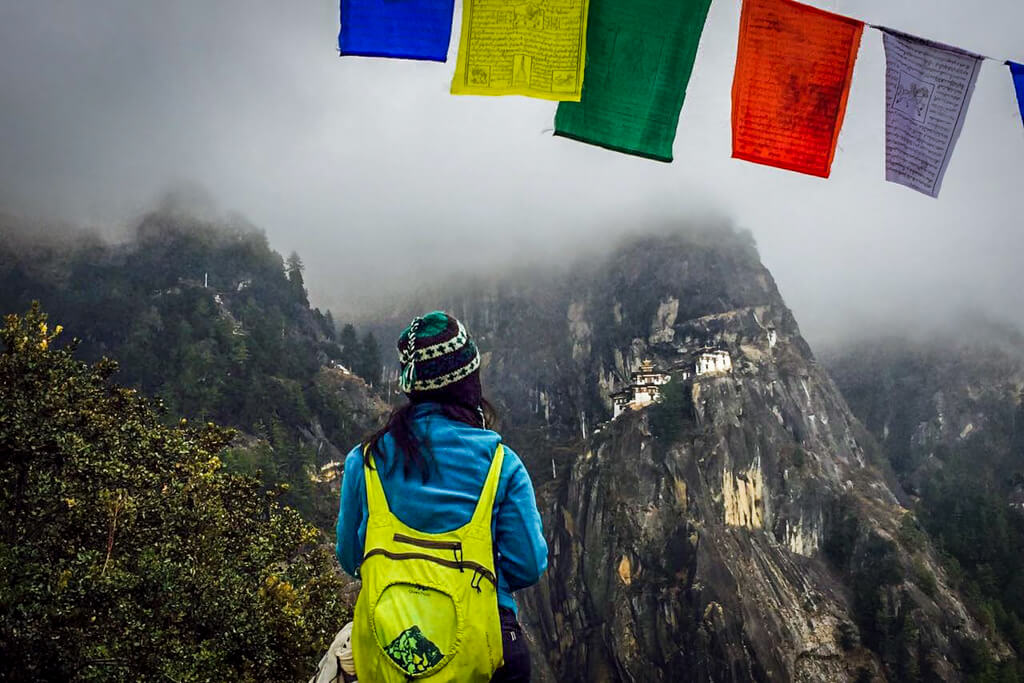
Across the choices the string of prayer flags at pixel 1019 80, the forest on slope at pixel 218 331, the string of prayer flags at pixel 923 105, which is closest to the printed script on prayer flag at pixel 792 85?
the string of prayer flags at pixel 923 105

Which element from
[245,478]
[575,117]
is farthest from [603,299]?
[575,117]

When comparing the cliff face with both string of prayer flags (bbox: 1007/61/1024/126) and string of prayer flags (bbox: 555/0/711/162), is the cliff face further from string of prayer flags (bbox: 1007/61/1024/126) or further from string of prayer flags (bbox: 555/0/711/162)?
string of prayer flags (bbox: 555/0/711/162)

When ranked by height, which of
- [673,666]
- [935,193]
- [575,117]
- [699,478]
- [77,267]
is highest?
[575,117]

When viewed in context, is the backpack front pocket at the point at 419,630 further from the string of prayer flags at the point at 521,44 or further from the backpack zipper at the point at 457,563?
the string of prayer flags at the point at 521,44

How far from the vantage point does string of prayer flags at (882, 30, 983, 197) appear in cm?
689

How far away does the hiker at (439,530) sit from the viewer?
2660 millimetres

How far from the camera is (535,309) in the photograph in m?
119

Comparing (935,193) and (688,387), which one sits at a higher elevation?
(935,193)

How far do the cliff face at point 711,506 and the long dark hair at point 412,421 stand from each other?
71302 mm

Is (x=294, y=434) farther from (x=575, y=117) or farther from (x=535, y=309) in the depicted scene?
(x=575, y=117)

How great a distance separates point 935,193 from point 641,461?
2993 inches

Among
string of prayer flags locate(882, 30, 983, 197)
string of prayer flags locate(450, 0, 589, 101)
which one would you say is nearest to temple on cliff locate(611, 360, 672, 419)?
string of prayer flags locate(882, 30, 983, 197)

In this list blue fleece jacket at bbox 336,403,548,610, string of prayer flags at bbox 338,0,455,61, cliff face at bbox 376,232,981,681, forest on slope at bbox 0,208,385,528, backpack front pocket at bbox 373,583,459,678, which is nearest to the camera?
backpack front pocket at bbox 373,583,459,678

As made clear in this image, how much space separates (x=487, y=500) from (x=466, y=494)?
84 mm
